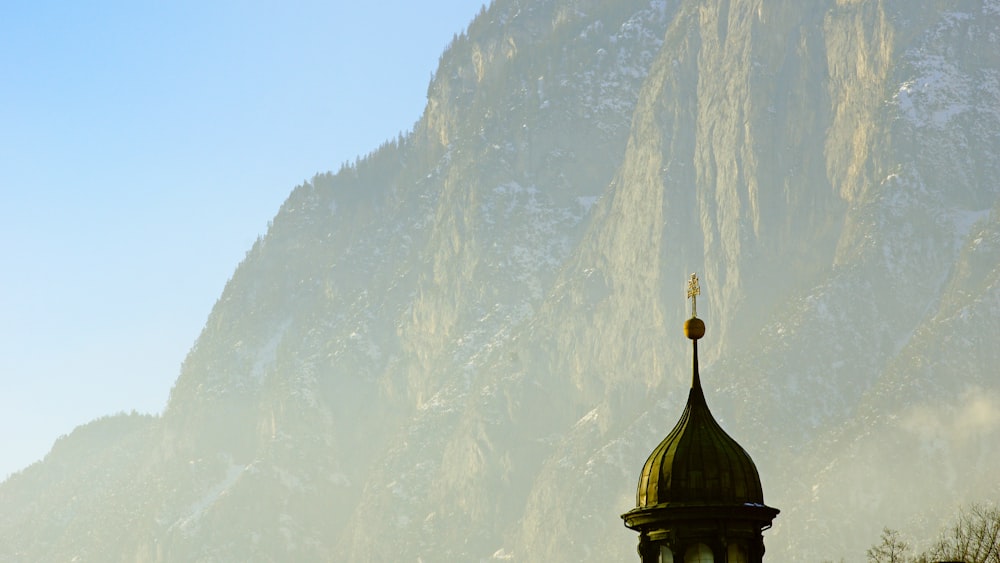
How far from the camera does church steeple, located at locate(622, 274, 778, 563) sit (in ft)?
170

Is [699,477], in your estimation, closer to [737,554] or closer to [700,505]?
[700,505]

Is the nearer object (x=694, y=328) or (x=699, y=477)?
(x=699, y=477)

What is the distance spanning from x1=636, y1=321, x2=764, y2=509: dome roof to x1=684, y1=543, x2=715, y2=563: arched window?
3.41 ft

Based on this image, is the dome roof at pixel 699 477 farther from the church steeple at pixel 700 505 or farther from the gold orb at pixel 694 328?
the gold orb at pixel 694 328

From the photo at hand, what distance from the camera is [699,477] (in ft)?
173

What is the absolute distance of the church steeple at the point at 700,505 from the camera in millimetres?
51812

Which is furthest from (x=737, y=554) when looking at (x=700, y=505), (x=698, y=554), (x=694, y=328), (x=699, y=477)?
(x=694, y=328)

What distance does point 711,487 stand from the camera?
173 ft

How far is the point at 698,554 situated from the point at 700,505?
3.72ft

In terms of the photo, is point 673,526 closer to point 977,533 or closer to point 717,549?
point 717,549

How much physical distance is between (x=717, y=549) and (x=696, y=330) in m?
6.87

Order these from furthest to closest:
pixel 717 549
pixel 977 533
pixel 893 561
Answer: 1. pixel 977 533
2. pixel 893 561
3. pixel 717 549

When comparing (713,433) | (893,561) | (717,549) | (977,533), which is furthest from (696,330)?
(977,533)

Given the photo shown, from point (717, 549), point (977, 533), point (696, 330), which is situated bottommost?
point (717, 549)
